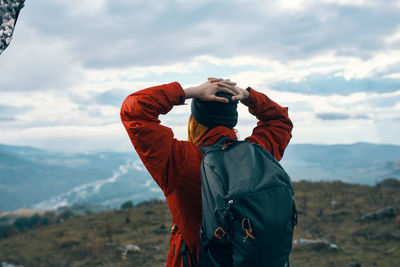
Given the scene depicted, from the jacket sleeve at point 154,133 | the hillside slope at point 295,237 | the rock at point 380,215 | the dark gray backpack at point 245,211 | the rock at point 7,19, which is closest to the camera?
the rock at point 7,19

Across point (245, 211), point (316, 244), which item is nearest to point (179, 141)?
point (245, 211)

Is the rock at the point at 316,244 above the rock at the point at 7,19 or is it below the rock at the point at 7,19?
below

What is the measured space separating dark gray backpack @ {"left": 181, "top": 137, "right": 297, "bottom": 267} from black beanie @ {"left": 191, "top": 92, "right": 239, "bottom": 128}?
16.6 inches

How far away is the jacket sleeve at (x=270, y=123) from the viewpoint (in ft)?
8.77

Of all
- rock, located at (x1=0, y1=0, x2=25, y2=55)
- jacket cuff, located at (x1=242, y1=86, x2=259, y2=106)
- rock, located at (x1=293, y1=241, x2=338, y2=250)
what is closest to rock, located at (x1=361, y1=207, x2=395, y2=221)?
rock, located at (x1=293, y1=241, x2=338, y2=250)

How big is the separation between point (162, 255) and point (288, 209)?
7.12 metres

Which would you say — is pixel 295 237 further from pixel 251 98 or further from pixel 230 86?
pixel 230 86

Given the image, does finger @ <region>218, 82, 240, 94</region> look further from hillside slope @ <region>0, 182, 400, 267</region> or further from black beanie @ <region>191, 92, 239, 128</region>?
hillside slope @ <region>0, 182, 400, 267</region>

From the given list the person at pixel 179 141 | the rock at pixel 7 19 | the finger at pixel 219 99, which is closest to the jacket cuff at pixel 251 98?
the person at pixel 179 141

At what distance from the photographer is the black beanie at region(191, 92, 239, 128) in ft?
7.72

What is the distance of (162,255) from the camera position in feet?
27.2

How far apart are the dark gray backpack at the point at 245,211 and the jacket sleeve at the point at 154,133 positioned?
0.23 meters

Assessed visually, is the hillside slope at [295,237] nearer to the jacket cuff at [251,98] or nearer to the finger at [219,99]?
the jacket cuff at [251,98]

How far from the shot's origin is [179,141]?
218 centimetres
